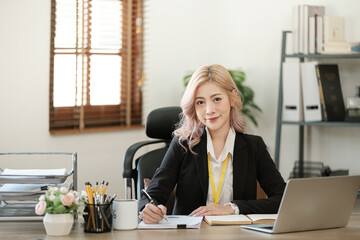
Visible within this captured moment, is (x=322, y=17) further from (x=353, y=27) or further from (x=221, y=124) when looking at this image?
(x=221, y=124)

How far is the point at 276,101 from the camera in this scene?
4.70m

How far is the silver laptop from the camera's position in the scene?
1.95 m

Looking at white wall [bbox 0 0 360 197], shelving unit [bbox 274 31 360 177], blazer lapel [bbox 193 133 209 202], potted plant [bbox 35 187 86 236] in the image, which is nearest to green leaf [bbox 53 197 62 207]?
potted plant [bbox 35 187 86 236]

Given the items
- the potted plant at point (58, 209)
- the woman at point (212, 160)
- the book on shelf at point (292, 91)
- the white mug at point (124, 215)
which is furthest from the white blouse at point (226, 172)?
the book on shelf at point (292, 91)

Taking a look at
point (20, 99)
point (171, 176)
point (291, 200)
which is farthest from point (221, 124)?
point (20, 99)

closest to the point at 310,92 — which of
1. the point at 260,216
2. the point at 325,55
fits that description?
the point at 325,55

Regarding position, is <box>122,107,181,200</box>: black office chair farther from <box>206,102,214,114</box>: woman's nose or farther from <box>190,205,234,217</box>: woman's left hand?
<box>190,205,234,217</box>: woman's left hand

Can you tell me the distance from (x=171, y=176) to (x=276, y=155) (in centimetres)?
201

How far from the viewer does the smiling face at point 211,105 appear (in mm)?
2580

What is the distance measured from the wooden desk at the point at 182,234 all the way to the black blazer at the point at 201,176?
0.49 m

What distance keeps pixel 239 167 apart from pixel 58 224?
939 mm

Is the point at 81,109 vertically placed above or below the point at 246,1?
below

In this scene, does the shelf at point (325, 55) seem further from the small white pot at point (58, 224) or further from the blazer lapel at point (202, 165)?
the small white pot at point (58, 224)

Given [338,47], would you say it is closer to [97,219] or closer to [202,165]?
[202,165]
